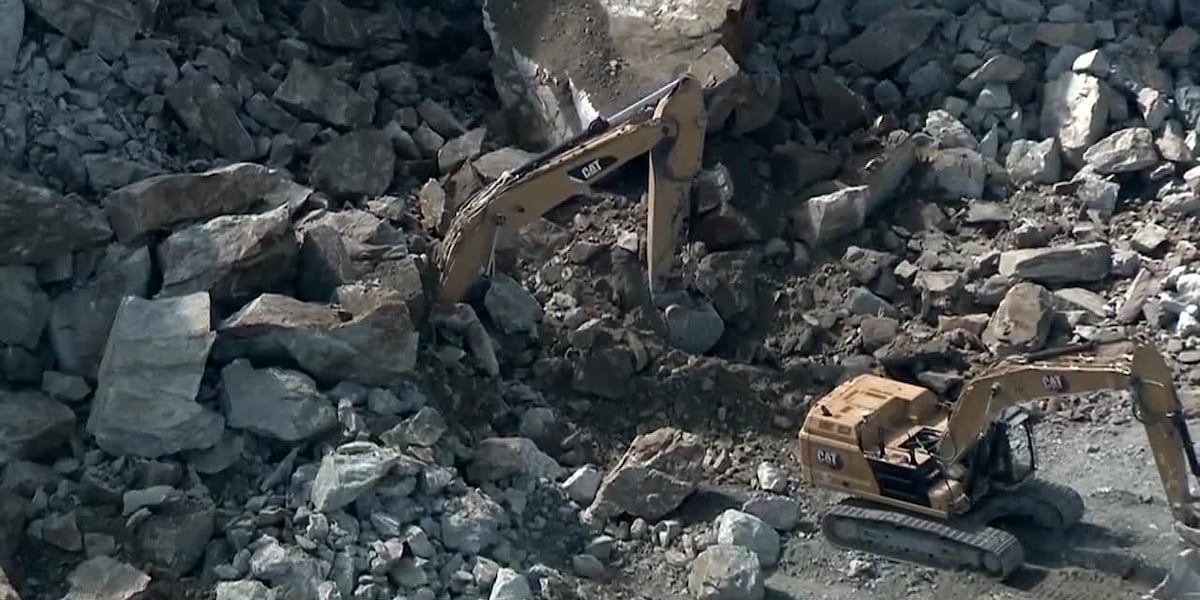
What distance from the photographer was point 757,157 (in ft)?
50.8

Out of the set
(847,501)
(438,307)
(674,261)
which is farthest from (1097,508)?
(438,307)

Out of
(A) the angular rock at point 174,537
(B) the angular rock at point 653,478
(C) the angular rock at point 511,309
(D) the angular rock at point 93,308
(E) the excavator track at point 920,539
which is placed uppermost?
(D) the angular rock at point 93,308

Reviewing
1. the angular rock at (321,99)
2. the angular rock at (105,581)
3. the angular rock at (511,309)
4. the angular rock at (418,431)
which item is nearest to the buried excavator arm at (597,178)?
the angular rock at (511,309)

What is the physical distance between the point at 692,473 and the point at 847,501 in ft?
3.20

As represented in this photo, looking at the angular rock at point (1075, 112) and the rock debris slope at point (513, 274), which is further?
the angular rock at point (1075, 112)

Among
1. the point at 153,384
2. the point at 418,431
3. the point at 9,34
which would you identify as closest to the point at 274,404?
the point at 153,384

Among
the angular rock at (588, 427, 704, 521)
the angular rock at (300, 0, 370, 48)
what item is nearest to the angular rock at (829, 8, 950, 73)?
the angular rock at (300, 0, 370, 48)

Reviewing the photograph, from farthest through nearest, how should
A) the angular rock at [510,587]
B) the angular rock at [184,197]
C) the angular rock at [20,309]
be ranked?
the angular rock at [184,197]
the angular rock at [20,309]
the angular rock at [510,587]

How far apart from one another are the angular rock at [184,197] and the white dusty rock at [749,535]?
397 cm

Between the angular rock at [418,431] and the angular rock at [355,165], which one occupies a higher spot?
the angular rock at [355,165]

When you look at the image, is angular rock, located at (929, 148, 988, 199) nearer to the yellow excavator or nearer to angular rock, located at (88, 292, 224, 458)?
the yellow excavator

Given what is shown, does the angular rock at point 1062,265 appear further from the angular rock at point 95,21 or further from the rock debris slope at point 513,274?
the angular rock at point 95,21

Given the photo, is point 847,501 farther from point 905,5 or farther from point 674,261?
point 905,5

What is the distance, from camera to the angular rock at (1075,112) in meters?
15.5
